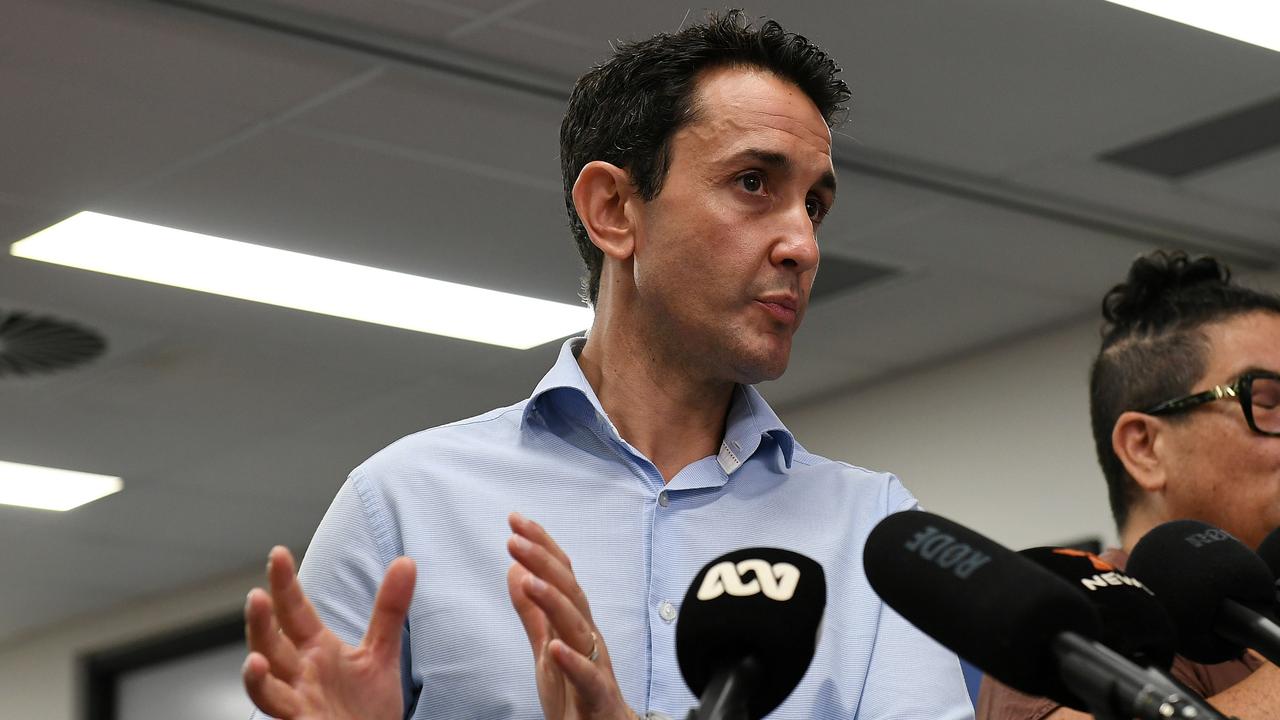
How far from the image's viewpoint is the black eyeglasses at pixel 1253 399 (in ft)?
7.66

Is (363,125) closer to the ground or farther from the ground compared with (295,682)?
farther from the ground

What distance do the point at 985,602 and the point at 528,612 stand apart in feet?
1.30

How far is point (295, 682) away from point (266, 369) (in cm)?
497

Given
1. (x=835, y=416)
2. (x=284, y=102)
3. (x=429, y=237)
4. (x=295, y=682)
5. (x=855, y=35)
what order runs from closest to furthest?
(x=295, y=682) < (x=855, y=35) < (x=284, y=102) < (x=429, y=237) < (x=835, y=416)

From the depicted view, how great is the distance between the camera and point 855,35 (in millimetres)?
3922

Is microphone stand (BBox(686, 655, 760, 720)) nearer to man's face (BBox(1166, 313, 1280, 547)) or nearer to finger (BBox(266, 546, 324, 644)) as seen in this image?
finger (BBox(266, 546, 324, 644))

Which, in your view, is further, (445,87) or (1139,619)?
(445,87)

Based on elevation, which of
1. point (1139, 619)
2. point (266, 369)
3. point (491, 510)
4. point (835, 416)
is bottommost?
point (1139, 619)

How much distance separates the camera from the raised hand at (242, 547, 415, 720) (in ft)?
4.22

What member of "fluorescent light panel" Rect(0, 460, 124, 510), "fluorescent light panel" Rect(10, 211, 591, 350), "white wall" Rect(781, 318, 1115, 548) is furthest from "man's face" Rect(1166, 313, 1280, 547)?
"fluorescent light panel" Rect(0, 460, 124, 510)

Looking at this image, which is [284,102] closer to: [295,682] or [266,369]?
[266,369]

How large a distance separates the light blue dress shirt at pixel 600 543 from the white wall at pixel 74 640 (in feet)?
24.1

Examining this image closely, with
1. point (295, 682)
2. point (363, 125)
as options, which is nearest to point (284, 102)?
point (363, 125)

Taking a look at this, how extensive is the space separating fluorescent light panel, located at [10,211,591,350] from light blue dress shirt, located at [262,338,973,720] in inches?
135
